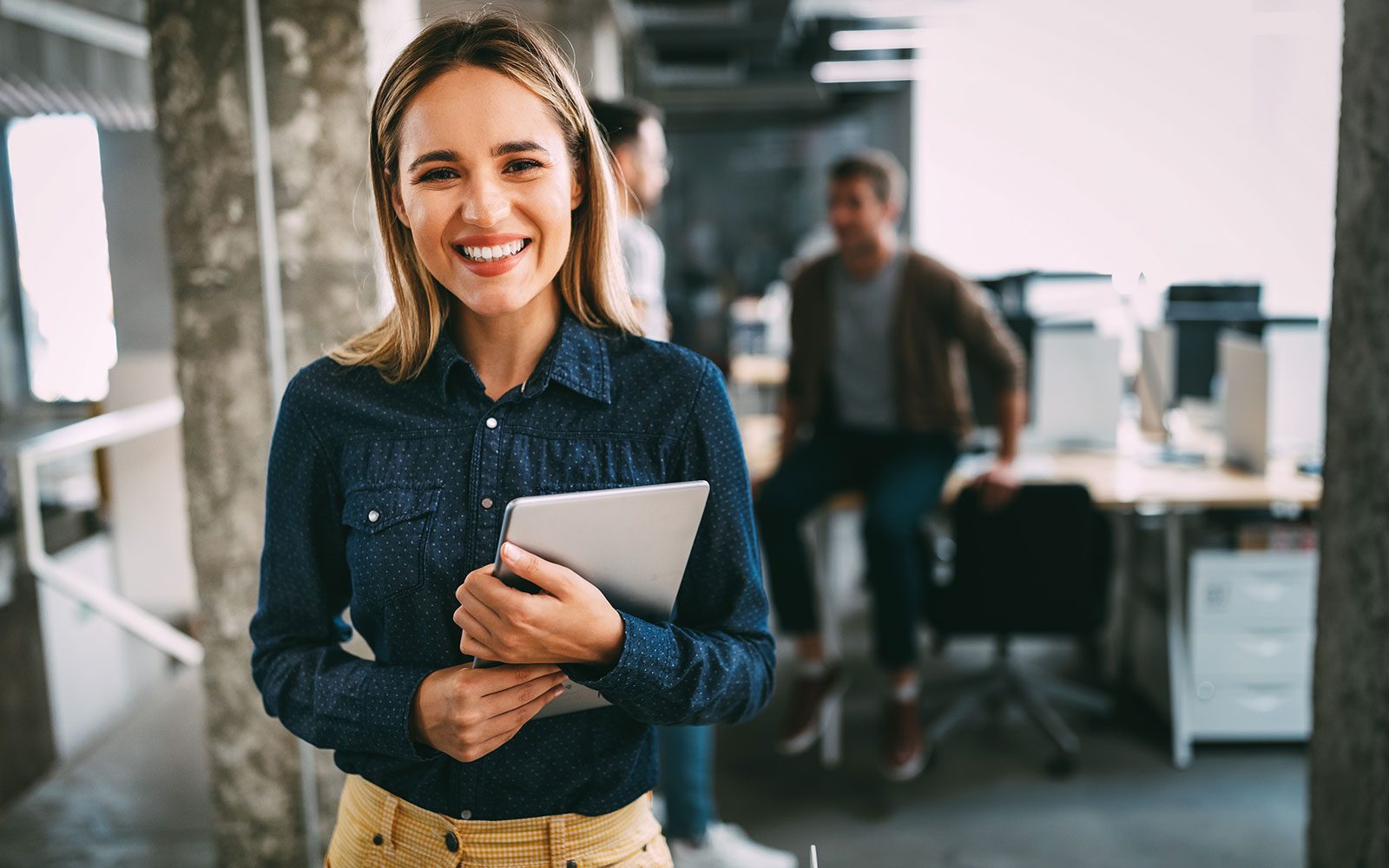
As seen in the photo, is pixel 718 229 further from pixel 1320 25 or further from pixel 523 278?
pixel 523 278

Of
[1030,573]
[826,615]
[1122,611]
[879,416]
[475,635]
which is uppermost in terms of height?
[475,635]

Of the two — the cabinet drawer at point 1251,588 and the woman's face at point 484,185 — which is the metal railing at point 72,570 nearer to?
the woman's face at point 484,185

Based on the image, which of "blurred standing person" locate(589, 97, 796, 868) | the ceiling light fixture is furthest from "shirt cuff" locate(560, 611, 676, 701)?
the ceiling light fixture

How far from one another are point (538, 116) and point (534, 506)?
1.26 feet

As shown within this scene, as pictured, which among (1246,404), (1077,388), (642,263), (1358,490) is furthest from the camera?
(1077,388)

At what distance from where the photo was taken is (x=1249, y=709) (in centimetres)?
321

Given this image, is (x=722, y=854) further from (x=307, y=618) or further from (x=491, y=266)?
(x=491, y=266)

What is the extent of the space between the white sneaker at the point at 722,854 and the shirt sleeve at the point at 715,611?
1540mm

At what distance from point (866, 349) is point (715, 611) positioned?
243 centimetres

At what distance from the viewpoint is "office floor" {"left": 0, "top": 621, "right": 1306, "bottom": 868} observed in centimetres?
260

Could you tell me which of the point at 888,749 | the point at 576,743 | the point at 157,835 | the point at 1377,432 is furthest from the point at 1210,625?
the point at 157,835

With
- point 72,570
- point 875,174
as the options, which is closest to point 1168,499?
point 875,174

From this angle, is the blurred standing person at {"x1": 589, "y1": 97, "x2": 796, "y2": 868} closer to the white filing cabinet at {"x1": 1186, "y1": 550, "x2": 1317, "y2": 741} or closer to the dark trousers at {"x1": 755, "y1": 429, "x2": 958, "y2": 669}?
the dark trousers at {"x1": 755, "y1": 429, "x2": 958, "y2": 669}

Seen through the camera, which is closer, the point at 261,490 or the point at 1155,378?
the point at 261,490
